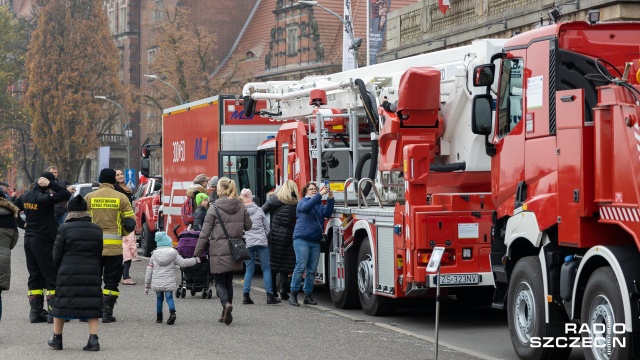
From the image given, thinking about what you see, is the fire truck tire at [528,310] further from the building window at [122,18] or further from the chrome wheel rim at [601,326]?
the building window at [122,18]

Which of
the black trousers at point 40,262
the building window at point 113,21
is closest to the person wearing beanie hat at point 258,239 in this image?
the black trousers at point 40,262

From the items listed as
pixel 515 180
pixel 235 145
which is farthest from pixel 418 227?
pixel 235 145

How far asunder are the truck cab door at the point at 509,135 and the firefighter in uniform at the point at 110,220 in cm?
474

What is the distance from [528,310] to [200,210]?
9040 mm

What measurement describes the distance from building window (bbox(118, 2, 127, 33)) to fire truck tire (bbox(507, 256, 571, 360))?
9129 centimetres

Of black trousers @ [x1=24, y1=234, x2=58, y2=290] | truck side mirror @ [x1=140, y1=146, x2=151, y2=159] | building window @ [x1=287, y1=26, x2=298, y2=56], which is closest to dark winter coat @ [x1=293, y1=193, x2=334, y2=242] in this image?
black trousers @ [x1=24, y1=234, x2=58, y2=290]

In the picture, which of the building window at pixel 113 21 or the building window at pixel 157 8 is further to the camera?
the building window at pixel 113 21

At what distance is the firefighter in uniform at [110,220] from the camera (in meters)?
15.1

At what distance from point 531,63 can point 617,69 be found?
96 centimetres

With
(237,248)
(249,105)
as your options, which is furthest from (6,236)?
(249,105)

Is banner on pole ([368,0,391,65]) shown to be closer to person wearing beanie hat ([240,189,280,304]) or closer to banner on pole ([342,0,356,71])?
banner on pole ([342,0,356,71])

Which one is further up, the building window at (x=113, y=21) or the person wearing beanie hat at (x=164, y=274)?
the building window at (x=113, y=21)

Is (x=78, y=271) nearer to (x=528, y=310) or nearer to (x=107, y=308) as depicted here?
(x=107, y=308)

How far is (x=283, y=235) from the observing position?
18.3 m
